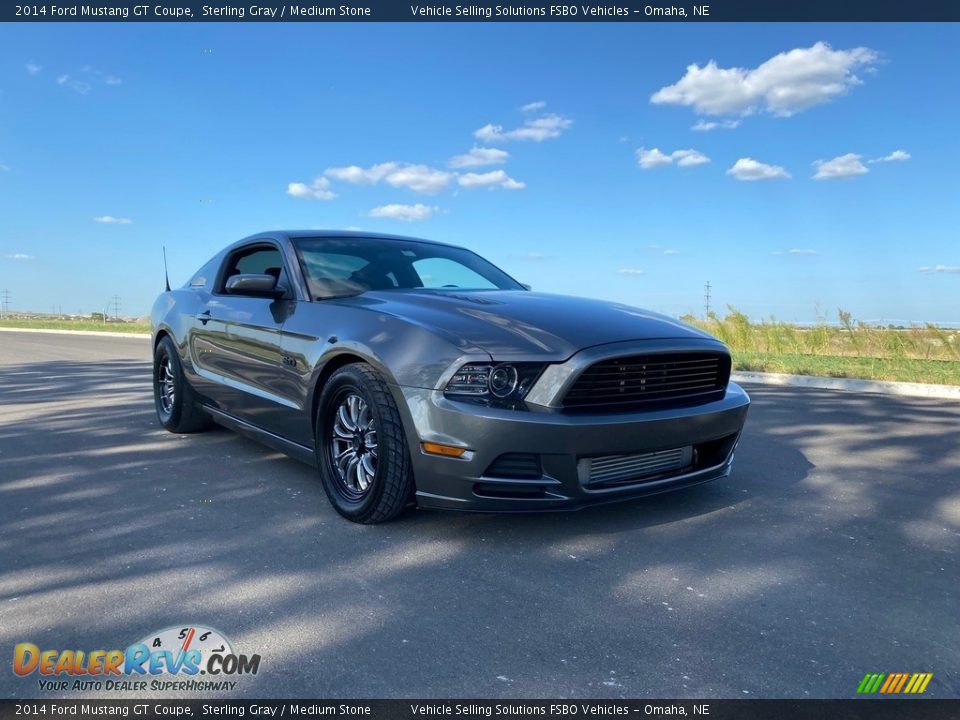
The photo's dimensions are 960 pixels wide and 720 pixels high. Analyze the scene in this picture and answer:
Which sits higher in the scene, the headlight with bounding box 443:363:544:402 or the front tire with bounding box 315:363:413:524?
the headlight with bounding box 443:363:544:402

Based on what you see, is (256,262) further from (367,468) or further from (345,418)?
(367,468)

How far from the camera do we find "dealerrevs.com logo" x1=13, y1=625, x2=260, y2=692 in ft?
6.71

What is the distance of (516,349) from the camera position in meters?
3.09

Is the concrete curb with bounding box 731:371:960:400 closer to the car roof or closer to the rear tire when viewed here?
the car roof

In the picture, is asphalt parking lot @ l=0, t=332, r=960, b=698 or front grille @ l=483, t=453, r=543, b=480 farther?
front grille @ l=483, t=453, r=543, b=480

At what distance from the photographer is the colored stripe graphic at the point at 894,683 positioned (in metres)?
2.04

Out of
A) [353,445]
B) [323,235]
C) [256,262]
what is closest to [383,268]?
[323,235]

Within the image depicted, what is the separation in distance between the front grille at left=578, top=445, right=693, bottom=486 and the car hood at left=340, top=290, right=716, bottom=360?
1.63ft

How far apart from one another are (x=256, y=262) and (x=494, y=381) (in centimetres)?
266

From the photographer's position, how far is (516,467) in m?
3.02

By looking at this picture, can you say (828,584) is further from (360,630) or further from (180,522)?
(180,522)

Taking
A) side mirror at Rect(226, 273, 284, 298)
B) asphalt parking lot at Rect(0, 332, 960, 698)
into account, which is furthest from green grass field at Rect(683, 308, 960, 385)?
side mirror at Rect(226, 273, 284, 298)

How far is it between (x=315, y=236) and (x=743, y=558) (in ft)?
10.2

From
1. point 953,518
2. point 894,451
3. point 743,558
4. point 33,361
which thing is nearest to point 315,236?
point 743,558
